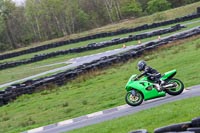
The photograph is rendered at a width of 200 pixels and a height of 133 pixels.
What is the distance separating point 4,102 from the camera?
21.9 metres

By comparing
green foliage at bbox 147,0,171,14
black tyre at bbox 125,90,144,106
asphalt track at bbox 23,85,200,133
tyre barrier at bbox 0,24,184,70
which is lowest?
tyre barrier at bbox 0,24,184,70

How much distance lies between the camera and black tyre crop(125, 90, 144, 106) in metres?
13.6

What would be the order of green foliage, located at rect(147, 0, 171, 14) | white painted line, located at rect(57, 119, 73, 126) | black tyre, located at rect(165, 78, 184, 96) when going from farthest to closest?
green foliage, located at rect(147, 0, 171, 14)
white painted line, located at rect(57, 119, 73, 126)
black tyre, located at rect(165, 78, 184, 96)

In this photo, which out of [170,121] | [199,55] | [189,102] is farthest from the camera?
[199,55]

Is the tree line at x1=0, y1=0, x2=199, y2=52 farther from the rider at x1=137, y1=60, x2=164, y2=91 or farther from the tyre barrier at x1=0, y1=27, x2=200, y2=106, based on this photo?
the rider at x1=137, y1=60, x2=164, y2=91

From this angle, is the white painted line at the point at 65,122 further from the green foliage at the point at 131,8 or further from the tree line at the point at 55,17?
the tree line at the point at 55,17

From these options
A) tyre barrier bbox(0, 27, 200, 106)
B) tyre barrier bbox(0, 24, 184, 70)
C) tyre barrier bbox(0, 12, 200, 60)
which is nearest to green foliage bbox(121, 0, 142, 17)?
tyre barrier bbox(0, 12, 200, 60)

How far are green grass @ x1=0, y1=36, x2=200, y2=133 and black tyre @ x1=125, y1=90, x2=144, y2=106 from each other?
3.45ft

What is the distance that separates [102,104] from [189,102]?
4531 mm

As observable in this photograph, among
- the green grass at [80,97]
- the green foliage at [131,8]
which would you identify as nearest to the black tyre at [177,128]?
the green grass at [80,97]

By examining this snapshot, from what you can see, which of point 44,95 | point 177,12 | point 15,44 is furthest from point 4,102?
point 15,44

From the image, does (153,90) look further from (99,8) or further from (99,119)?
(99,8)

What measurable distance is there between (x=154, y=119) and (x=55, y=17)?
268 ft

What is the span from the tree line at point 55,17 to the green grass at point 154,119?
7368 centimetres
